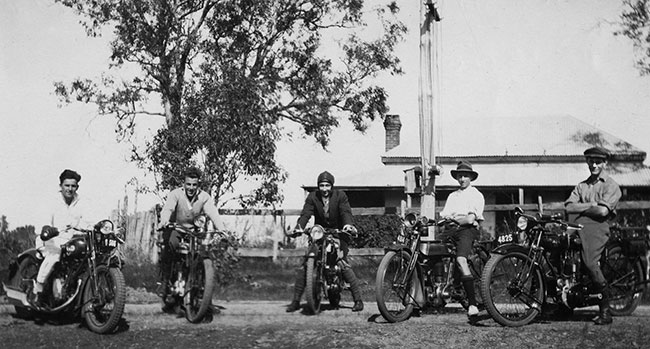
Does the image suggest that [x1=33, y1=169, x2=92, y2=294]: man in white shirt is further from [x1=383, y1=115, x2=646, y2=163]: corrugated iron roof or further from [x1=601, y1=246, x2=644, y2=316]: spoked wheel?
[x1=383, y1=115, x2=646, y2=163]: corrugated iron roof

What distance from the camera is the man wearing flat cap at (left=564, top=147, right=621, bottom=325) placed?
722 centimetres

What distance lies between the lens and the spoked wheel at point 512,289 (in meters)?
7.02

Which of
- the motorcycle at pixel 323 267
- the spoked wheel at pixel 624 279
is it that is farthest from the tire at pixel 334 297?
the spoked wheel at pixel 624 279

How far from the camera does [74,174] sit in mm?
8055

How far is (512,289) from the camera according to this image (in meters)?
7.08

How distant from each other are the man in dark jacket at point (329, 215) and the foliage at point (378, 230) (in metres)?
9.78

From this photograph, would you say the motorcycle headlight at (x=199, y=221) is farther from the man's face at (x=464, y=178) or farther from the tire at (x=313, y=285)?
the man's face at (x=464, y=178)

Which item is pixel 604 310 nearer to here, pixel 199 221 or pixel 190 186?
pixel 199 221

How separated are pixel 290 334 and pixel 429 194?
3355 mm

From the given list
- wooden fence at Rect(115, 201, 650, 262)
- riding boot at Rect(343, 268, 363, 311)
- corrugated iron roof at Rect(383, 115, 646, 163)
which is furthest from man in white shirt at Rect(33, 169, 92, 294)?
corrugated iron roof at Rect(383, 115, 646, 163)

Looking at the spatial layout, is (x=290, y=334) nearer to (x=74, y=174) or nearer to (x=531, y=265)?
(x=531, y=265)

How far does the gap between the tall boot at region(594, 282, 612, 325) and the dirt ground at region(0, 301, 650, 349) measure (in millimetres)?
90

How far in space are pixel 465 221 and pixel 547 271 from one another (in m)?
1.00

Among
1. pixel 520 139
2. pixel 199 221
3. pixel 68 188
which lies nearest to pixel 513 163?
pixel 520 139
